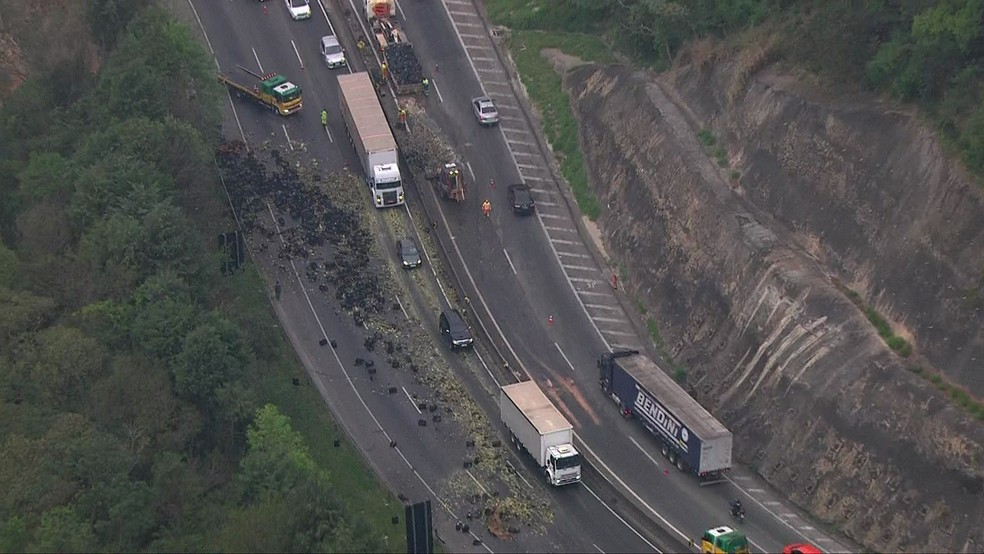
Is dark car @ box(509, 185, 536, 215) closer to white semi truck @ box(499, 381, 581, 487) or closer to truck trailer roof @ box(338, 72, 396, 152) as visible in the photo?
truck trailer roof @ box(338, 72, 396, 152)

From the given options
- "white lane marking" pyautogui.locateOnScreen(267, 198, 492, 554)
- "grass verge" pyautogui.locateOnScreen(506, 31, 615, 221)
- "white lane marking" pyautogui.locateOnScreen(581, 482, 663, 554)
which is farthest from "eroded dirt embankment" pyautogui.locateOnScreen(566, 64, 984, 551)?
"white lane marking" pyautogui.locateOnScreen(267, 198, 492, 554)

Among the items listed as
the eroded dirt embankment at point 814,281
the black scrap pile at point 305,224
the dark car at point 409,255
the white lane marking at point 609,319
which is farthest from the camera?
the dark car at point 409,255

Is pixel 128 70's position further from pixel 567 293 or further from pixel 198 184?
pixel 567 293

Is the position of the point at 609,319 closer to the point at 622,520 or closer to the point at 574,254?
the point at 574,254

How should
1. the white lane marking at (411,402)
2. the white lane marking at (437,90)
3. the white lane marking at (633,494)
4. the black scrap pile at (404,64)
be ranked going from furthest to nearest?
1. the black scrap pile at (404,64)
2. the white lane marking at (437,90)
3. the white lane marking at (411,402)
4. the white lane marking at (633,494)

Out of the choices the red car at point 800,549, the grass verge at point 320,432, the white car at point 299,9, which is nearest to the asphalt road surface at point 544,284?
the red car at point 800,549

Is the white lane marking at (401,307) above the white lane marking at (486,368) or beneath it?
above

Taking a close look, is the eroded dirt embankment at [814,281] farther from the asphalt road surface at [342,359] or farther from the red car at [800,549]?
the asphalt road surface at [342,359]
